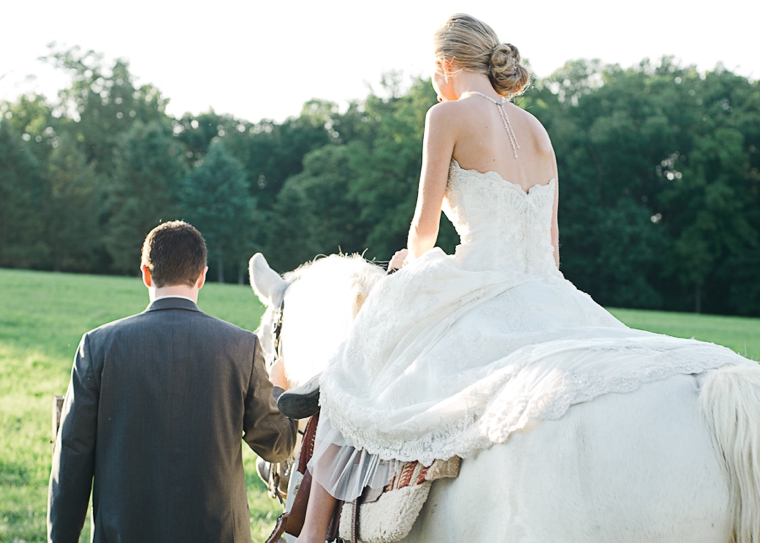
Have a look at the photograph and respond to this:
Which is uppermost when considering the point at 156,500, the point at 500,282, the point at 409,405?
the point at 500,282

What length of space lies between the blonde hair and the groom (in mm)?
1541

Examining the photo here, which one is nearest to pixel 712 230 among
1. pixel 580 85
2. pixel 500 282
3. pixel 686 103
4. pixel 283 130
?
pixel 686 103

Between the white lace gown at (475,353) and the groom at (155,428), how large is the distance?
59 cm

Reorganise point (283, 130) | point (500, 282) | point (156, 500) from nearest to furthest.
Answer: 1. point (500, 282)
2. point (156, 500)
3. point (283, 130)

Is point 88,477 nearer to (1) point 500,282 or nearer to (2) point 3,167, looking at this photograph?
(1) point 500,282

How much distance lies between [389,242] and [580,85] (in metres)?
23.0

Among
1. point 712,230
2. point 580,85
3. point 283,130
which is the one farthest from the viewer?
point 283,130

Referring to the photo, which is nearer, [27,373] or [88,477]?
[88,477]

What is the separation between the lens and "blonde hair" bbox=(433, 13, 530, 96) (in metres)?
3.22

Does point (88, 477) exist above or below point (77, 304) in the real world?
above

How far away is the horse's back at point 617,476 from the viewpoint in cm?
202

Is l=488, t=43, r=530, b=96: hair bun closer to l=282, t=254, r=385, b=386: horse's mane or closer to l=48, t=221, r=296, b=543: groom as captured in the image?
l=282, t=254, r=385, b=386: horse's mane

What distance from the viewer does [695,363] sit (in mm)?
2230

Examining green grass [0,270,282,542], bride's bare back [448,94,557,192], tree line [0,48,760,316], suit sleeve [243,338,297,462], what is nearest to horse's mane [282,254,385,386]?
suit sleeve [243,338,297,462]
